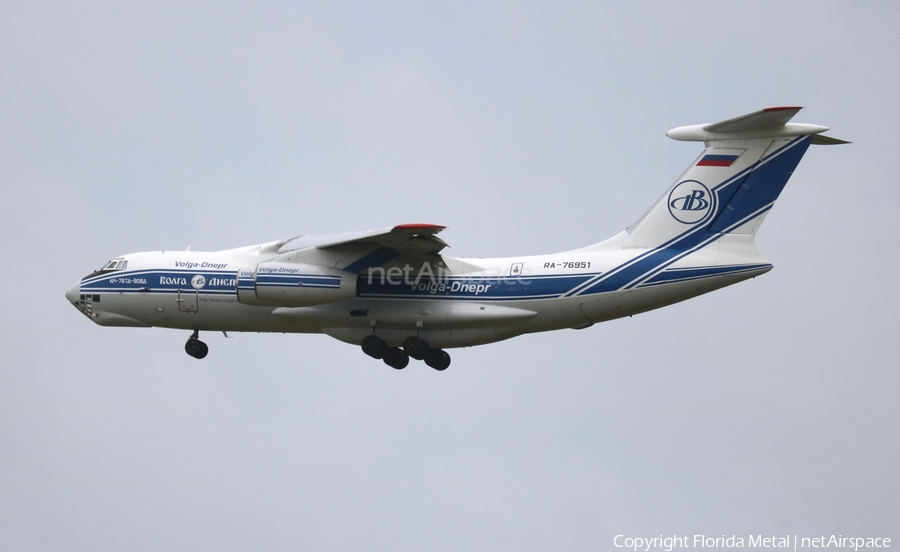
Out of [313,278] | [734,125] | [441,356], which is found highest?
[734,125]

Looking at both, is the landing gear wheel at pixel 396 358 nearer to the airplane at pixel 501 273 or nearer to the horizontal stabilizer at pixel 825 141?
the airplane at pixel 501 273

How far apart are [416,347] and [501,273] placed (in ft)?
5.05

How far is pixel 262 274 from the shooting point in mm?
17312

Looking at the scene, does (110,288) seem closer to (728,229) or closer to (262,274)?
(262,274)

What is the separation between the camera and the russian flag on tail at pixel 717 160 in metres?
17.0

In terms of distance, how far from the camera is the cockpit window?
19.0 meters

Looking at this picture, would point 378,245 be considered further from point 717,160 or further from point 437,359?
point 717,160

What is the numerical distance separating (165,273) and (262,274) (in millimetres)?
2069

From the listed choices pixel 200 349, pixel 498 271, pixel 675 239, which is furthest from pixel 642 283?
pixel 200 349

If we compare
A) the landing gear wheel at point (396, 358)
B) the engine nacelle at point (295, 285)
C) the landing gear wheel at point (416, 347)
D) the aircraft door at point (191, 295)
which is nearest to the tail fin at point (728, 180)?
the landing gear wheel at point (416, 347)

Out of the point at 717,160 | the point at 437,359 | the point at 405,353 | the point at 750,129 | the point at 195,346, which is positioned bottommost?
the point at 437,359

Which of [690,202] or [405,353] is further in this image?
[405,353]

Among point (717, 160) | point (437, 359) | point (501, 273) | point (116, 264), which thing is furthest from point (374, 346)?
point (717, 160)

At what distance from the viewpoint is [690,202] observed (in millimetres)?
17156
